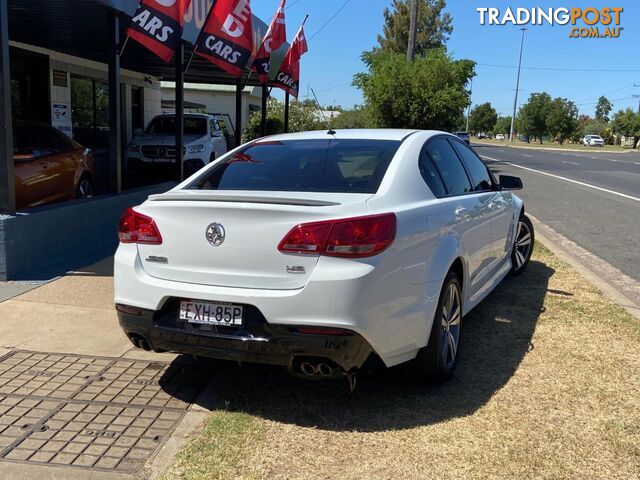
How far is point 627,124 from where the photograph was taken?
311 ft

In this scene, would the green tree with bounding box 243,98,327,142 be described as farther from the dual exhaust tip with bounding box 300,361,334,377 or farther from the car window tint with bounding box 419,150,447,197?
the dual exhaust tip with bounding box 300,361,334,377

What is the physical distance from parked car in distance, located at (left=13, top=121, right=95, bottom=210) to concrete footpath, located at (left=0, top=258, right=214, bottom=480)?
2.95 m

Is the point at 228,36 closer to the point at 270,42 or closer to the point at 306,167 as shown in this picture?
the point at 270,42

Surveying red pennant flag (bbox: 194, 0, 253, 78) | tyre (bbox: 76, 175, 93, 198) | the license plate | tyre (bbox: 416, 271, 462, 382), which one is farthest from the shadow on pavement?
red pennant flag (bbox: 194, 0, 253, 78)

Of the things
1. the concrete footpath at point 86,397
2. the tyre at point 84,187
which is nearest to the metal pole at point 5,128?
the concrete footpath at point 86,397

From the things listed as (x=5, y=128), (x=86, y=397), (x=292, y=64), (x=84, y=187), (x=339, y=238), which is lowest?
(x=86, y=397)

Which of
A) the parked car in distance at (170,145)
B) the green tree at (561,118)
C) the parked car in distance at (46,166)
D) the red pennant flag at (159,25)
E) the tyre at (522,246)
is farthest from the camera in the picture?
the green tree at (561,118)

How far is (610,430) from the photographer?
3.61m

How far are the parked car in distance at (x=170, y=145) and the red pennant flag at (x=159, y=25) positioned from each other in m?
6.04

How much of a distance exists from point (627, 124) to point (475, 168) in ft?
333

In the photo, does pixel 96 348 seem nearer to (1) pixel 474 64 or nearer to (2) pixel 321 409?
(2) pixel 321 409

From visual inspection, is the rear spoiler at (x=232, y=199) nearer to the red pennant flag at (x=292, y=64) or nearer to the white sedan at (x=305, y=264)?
the white sedan at (x=305, y=264)

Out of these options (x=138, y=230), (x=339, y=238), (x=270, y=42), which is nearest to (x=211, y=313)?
(x=138, y=230)

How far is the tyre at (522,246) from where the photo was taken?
7008 mm
